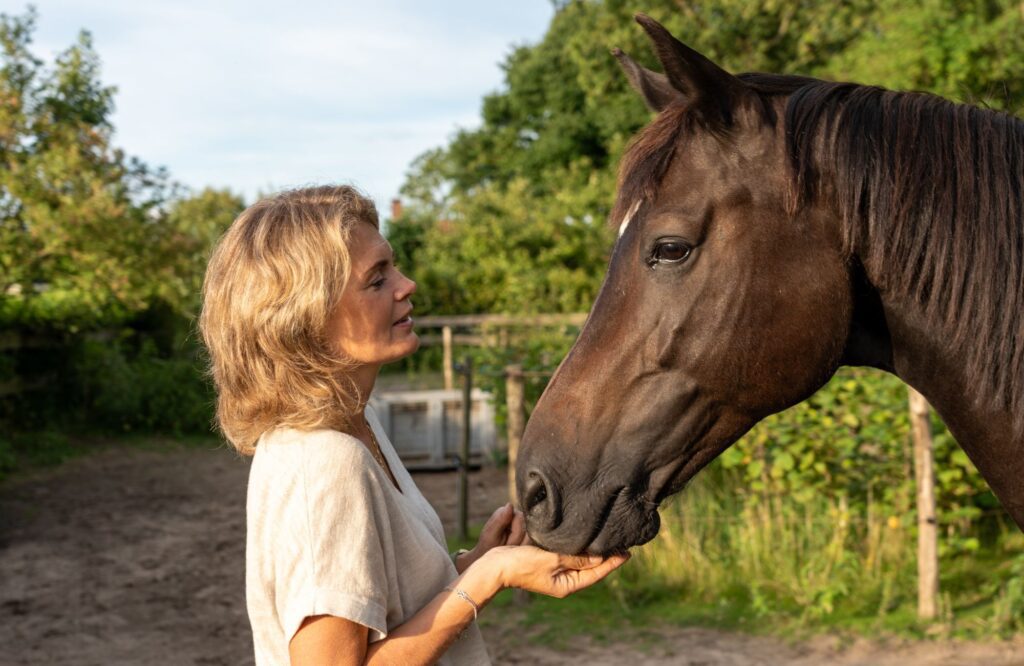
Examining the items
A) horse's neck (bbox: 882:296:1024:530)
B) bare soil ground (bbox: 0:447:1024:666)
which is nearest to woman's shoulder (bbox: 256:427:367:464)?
horse's neck (bbox: 882:296:1024:530)

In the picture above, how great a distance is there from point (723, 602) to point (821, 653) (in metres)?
0.76

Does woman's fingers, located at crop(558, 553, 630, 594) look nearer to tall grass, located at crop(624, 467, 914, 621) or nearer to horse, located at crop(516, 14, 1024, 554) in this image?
horse, located at crop(516, 14, 1024, 554)

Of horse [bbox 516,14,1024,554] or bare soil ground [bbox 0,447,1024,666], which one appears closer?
horse [bbox 516,14,1024,554]

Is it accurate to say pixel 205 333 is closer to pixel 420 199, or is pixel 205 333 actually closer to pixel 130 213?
pixel 130 213

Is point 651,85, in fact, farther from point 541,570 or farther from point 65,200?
point 65,200

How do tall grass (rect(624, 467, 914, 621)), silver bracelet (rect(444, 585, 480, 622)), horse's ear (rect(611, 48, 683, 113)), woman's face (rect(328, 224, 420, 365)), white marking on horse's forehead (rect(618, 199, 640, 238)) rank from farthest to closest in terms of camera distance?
1. tall grass (rect(624, 467, 914, 621))
2. horse's ear (rect(611, 48, 683, 113))
3. white marking on horse's forehead (rect(618, 199, 640, 238))
4. woman's face (rect(328, 224, 420, 365))
5. silver bracelet (rect(444, 585, 480, 622))

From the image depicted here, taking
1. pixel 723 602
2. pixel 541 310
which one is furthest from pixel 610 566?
pixel 541 310

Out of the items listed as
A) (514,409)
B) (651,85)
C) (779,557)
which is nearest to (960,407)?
(651,85)

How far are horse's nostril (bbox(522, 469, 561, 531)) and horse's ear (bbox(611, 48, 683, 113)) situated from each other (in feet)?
3.03

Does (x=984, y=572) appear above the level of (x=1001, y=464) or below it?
below

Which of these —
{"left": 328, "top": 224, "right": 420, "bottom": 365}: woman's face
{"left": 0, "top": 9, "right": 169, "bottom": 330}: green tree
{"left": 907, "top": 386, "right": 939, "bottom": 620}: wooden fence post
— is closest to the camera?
{"left": 328, "top": 224, "right": 420, "bottom": 365}: woman's face

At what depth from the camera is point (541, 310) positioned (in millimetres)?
19203

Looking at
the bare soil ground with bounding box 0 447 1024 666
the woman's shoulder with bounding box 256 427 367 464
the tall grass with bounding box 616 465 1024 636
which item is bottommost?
the bare soil ground with bounding box 0 447 1024 666

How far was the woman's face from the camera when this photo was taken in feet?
5.72
